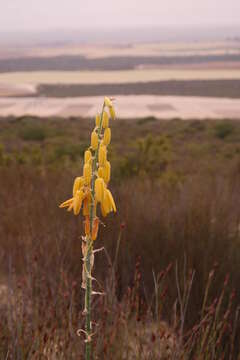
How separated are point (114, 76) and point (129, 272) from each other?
179 feet

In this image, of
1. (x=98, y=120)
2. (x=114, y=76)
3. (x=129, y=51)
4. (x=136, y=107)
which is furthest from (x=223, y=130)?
(x=129, y=51)

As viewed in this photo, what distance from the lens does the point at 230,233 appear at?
11.8ft

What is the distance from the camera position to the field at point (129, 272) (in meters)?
1.95

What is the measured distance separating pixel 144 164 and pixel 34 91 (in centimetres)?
3869

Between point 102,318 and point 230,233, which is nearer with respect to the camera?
point 102,318

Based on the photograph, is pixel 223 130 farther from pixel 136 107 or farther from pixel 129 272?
pixel 129 272

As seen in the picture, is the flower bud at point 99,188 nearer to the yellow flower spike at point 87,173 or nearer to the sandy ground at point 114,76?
the yellow flower spike at point 87,173

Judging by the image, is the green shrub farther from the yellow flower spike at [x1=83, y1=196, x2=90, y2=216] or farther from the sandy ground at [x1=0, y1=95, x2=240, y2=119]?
the yellow flower spike at [x1=83, y1=196, x2=90, y2=216]

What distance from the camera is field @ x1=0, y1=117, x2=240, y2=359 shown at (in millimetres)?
1951

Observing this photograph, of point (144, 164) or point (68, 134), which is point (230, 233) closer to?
point (144, 164)

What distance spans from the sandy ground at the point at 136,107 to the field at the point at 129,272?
26542mm

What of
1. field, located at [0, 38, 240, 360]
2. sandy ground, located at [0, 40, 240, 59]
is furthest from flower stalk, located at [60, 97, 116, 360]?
sandy ground, located at [0, 40, 240, 59]

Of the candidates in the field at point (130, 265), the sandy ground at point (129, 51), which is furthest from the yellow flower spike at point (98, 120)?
the sandy ground at point (129, 51)

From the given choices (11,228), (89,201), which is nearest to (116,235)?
(11,228)
